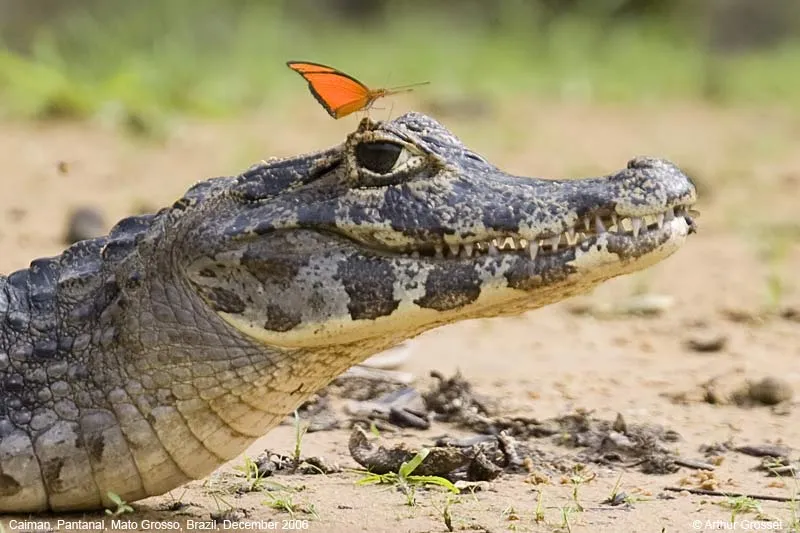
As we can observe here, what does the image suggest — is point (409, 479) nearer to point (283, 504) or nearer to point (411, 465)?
point (411, 465)

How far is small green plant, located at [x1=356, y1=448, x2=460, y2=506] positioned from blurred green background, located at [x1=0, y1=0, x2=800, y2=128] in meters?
6.89

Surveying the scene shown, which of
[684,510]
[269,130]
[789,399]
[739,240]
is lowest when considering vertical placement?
[684,510]

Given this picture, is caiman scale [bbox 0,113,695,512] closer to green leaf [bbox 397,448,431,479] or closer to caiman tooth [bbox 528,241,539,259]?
caiman tooth [bbox 528,241,539,259]

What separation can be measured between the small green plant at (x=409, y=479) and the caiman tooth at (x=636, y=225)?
980 mm

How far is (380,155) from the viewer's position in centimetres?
397

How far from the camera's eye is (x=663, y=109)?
14.0 meters

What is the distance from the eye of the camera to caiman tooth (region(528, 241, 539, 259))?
12.4 feet

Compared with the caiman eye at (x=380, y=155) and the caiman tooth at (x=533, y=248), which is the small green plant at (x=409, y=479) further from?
the caiman eye at (x=380, y=155)

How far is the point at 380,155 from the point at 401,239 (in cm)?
28

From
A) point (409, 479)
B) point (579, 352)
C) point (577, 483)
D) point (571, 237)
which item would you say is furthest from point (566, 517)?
point (579, 352)

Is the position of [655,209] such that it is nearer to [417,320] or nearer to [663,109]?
[417,320]

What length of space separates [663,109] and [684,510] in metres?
10.2

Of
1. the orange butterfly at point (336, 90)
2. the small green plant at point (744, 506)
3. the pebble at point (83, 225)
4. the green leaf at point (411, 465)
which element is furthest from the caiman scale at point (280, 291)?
the pebble at point (83, 225)

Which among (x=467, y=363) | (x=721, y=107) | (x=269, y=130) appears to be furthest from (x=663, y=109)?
(x=467, y=363)
